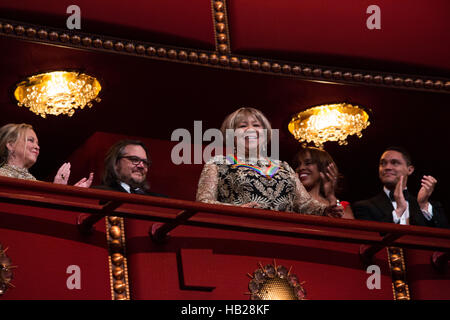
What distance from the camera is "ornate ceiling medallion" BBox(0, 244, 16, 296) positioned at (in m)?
3.22

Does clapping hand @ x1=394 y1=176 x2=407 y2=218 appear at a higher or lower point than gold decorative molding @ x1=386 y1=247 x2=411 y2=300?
higher

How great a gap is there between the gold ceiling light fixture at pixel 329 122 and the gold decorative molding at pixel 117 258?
2.12m

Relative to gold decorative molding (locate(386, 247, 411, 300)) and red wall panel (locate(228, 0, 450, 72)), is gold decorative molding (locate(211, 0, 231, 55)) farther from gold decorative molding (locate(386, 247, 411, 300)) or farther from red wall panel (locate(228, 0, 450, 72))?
gold decorative molding (locate(386, 247, 411, 300))

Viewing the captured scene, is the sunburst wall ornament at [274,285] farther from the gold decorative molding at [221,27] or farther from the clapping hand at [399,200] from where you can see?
the gold decorative molding at [221,27]

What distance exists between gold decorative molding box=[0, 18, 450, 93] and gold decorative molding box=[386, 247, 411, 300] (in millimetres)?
1344

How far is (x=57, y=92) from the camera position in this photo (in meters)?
4.99

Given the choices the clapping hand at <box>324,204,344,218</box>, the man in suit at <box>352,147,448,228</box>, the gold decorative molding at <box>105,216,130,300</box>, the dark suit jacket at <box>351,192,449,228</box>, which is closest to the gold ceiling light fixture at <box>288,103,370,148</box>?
the man in suit at <box>352,147,448,228</box>

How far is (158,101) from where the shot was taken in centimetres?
525

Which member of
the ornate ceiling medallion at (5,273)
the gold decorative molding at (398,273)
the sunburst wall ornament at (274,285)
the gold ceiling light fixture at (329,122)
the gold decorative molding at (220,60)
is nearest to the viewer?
the ornate ceiling medallion at (5,273)

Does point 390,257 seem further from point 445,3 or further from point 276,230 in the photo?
point 445,3

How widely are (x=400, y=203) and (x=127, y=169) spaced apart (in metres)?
1.25

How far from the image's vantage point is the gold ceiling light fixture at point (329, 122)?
5.39 metres

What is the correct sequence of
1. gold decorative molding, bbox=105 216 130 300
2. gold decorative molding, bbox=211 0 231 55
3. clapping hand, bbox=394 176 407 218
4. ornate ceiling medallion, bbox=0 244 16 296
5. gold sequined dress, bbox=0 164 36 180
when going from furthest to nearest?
gold decorative molding, bbox=211 0 231 55, clapping hand, bbox=394 176 407 218, gold sequined dress, bbox=0 164 36 180, gold decorative molding, bbox=105 216 130 300, ornate ceiling medallion, bbox=0 244 16 296

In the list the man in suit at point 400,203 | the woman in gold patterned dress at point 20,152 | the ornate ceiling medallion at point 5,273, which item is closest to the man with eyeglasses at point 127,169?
the woman in gold patterned dress at point 20,152
